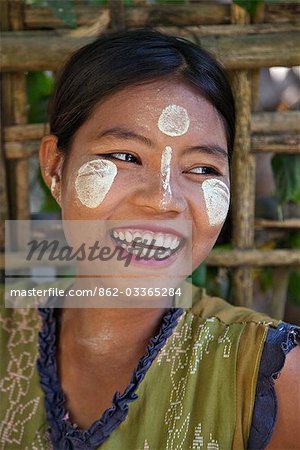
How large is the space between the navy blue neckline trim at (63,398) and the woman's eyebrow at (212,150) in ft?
1.13

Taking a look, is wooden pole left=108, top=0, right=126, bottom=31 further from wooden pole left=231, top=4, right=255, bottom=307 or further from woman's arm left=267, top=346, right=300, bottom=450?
woman's arm left=267, top=346, right=300, bottom=450

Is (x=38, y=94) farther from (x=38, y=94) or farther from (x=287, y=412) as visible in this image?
(x=287, y=412)

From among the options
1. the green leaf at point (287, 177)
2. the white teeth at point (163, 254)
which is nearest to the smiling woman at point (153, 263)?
the white teeth at point (163, 254)

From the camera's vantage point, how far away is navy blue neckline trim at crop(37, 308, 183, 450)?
3.84 ft

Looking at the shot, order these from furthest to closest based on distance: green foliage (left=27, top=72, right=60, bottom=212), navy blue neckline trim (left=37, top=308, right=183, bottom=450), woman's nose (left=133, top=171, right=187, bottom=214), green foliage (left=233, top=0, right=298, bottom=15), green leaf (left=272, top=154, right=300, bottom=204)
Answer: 1. green foliage (left=27, top=72, right=60, bottom=212)
2. green leaf (left=272, top=154, right=300, bottom=204)
3. green foliage (left=233, top=0, right=298, bottom=15)
4. navy blue neckline trim (left=37, top=308, right=183, bottom=450)
5. woman's nose (left=133, top=171, right=187, bottom=214)

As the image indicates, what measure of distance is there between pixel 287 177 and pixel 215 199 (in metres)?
0.44

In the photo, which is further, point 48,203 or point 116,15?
point 48,203

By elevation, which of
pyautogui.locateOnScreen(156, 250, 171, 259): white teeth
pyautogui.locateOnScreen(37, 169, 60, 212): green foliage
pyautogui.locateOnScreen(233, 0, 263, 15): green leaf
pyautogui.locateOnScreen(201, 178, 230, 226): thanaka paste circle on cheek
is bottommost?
pyautogui.locateOnScreen(37, 169, 60, 212): green foliage

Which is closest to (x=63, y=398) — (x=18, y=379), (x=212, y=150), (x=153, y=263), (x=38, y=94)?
(x=18, y=379)

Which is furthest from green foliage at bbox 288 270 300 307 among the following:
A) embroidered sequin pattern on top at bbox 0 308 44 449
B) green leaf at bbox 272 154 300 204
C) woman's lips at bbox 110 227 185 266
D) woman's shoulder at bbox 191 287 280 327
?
embroidered sequin pattern on top at bbox 0 308 44 449

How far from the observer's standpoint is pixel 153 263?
1.13 metres

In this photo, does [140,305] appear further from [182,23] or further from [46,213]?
[182,23]

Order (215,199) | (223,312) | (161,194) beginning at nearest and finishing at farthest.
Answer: (161,194)
(215,199)
(223,312)

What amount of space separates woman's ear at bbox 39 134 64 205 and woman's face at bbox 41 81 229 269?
0.32 feet
